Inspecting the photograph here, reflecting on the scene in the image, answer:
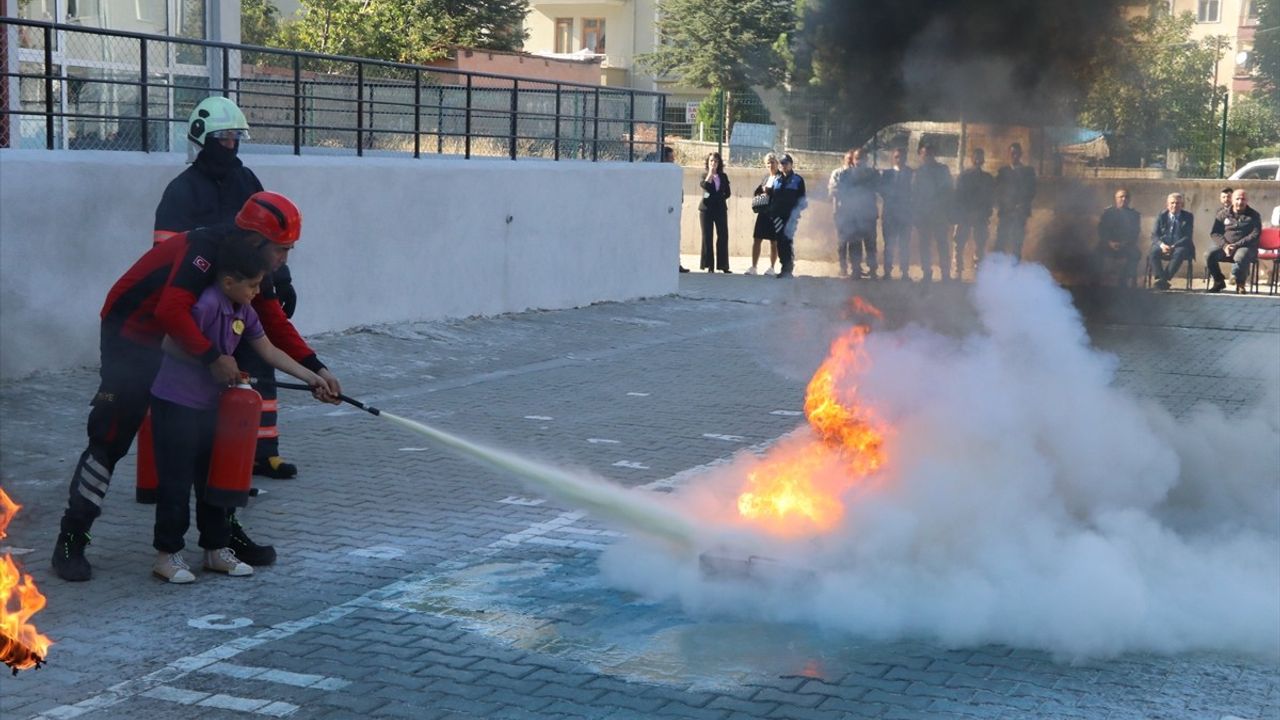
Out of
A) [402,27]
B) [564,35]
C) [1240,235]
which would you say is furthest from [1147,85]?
[564,35]

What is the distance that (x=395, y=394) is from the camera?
11.4 m

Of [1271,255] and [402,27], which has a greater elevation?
[402,27]

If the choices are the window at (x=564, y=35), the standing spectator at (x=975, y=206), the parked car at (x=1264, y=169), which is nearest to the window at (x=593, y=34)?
the window at (x=564, y=35)

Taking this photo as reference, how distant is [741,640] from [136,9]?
500 inches

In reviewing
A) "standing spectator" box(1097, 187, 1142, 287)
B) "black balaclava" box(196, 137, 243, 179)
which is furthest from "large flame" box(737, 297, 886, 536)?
"black balaclava" box(196, 137, 243, 179)

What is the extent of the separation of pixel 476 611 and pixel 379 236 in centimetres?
879

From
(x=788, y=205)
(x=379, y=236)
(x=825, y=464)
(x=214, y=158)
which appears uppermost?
(x=214, y=158)

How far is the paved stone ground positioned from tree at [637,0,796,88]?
5.01 feet

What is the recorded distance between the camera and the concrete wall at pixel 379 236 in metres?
10.4

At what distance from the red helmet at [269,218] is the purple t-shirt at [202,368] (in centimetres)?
33

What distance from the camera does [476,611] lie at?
19.4 feet

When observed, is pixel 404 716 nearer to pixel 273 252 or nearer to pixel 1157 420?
pixel 273 252

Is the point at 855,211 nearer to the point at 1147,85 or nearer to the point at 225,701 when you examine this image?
the point at 1147,85

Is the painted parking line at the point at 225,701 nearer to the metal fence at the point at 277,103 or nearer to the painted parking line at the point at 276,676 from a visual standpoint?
the painted parking line at the point at 276,676
